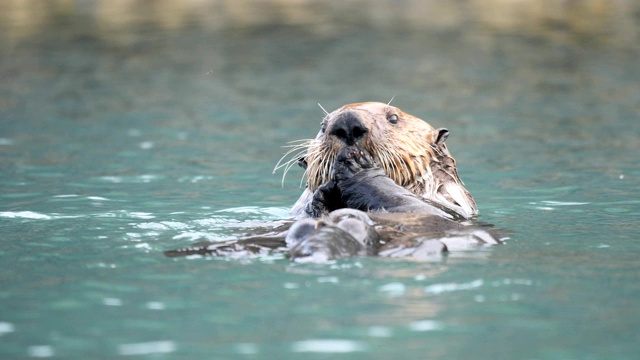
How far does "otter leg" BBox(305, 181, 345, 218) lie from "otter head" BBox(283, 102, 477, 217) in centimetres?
15

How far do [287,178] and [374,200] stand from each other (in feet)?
12.9

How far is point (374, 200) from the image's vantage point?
5.82 m

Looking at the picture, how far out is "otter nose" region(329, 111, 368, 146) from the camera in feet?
19.5

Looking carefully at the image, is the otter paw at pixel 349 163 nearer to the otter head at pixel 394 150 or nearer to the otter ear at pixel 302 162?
the otter head at pixel 394 150

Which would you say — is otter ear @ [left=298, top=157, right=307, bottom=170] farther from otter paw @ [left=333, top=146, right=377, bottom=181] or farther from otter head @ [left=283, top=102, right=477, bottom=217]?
otter paw @ [left=333, top=146, right=377, bottom=181]

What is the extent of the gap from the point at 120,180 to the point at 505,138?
4300 mm

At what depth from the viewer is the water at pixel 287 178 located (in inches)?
160

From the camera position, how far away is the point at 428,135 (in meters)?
6.54

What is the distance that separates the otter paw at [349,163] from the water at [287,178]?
705 mm

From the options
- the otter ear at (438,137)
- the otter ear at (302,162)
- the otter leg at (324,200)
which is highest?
the otter ear at (438,137)

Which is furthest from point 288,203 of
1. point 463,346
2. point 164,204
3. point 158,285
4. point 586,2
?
point 586,2

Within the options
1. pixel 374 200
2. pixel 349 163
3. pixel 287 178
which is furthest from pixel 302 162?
pixel 287 178

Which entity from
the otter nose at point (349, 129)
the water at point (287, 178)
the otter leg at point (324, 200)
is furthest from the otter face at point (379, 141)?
the water at point (287, 178)

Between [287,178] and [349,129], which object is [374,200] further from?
[287,178]
